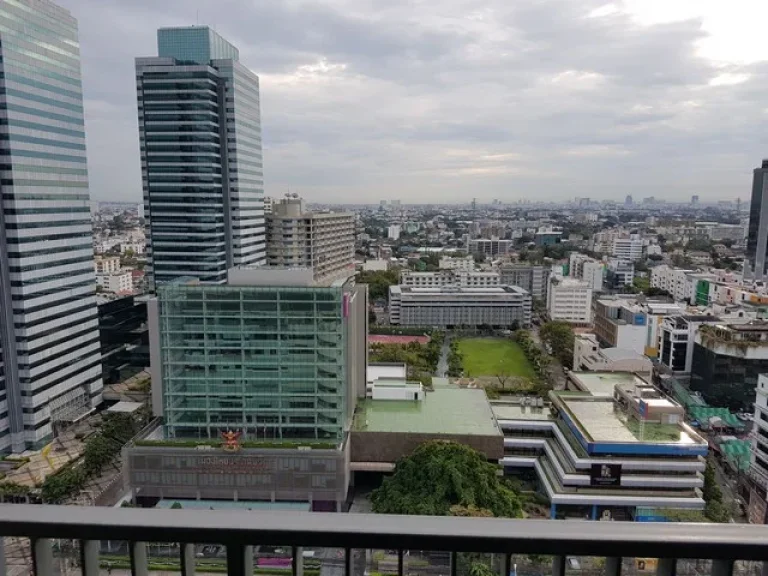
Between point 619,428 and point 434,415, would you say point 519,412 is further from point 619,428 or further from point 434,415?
point 619,428

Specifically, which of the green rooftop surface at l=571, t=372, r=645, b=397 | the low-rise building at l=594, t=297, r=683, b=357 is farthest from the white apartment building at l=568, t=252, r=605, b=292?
the green rooftop surface at l=571, t=372, r=645, b=397

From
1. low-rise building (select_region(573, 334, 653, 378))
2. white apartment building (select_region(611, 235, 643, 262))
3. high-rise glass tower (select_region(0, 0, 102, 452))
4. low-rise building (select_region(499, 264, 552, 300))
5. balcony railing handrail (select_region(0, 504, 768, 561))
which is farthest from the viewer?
white apartment building (select_region(611, 235, 643, 262))

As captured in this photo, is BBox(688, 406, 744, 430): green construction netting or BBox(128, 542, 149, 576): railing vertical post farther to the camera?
BBox(688, 406, 744, 430): green construction netting

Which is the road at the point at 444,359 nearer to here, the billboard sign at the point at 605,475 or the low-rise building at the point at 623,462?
the low-rise building at the point at 623,462

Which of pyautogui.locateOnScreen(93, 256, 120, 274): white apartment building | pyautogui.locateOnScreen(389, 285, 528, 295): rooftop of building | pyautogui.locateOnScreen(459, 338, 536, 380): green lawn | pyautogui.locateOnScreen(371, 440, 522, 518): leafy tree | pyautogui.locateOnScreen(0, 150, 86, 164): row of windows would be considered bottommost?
pyautogui.locateOnScreen(459, 338, 536, 380): green lawn

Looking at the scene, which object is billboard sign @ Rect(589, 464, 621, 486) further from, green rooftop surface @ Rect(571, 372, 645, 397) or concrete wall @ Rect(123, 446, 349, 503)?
concrete wall @ Rect(123, 446, 349, 503)

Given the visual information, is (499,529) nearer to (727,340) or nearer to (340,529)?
(340,529)
